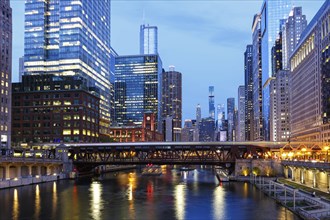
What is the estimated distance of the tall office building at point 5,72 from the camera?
18650cm

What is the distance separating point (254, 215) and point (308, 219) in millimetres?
11059

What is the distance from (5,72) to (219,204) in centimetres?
13439

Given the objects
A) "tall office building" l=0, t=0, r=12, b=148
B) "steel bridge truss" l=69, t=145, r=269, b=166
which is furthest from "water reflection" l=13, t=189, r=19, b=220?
"tall office building" l=0, t=0, r=12, b=148

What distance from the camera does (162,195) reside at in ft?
336

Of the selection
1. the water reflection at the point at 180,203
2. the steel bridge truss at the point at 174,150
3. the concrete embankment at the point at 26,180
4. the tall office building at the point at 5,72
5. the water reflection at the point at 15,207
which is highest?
the tall office building at the point at 5,72

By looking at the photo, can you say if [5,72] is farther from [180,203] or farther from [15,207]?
[180,203]

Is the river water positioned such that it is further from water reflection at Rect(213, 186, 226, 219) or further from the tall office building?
the tall office building

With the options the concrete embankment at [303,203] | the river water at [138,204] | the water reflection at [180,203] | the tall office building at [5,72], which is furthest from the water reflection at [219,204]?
the tall office building at [5,72]

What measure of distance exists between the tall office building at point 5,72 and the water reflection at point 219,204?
109456 millimetres

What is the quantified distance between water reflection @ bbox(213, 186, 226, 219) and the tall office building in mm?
109456

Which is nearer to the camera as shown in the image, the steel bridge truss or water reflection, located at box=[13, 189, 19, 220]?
water reflection, located at box=[13, 189, 19, 220]

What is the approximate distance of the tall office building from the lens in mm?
186500

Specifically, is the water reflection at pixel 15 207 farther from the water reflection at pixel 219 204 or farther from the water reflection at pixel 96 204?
the water reflection at pixel 219 204

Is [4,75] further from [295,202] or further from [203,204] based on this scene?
[295,202]
